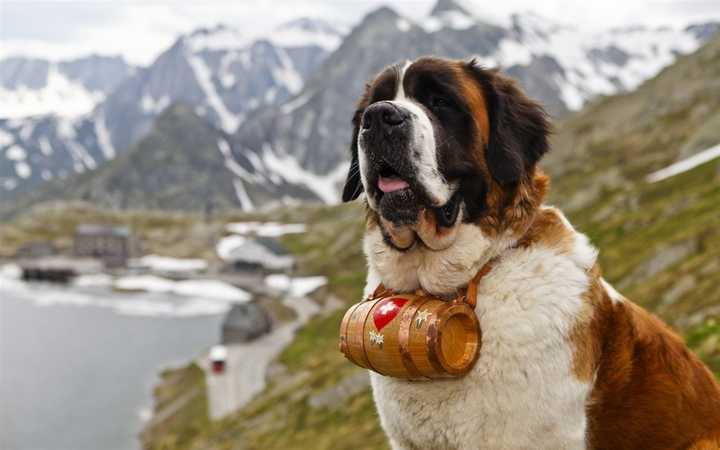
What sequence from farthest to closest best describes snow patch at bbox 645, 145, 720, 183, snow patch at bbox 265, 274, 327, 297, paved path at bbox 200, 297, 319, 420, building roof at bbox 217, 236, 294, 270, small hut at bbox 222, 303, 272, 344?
building roof at bbox 217, 236, 294, 270
snow patch at bbox 265, 274, 327, 297
small hut at bbox 222, 303, 272, 344
snow patch at bbox 645, 145, 720, 183
paved path at bbox 200, 297, 319, 420

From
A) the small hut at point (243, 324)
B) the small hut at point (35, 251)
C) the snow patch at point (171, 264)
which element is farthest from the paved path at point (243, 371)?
the small hut at point (35, 251)

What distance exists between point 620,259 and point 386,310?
38.7 m

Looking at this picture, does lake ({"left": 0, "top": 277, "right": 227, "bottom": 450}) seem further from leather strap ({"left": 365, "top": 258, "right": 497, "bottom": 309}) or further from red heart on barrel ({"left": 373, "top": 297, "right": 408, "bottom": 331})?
leather strap ({"left": 365, "top": 258, "right": 497, "bottom": 309})

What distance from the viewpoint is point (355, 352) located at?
5512 millimetres

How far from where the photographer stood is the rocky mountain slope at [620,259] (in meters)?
24.0

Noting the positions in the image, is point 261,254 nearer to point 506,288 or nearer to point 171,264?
point 171,264

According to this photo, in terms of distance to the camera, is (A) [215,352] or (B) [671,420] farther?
(A) [215,352]

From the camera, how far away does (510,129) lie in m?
5.46

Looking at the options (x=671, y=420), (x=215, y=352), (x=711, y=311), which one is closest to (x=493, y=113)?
(x=671, y=420)

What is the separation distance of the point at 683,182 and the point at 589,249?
59.9 metres

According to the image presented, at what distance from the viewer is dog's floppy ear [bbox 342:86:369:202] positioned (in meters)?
6.24

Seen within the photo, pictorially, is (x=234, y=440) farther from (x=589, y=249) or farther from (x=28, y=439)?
(x=589, y=249)

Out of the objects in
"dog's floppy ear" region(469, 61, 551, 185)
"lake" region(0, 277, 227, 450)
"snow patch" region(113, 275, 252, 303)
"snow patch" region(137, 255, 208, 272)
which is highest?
"dog's floppy ear" region(469, 61, 551, 185)

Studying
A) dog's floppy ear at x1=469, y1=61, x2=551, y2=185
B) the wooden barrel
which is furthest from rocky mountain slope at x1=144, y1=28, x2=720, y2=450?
the wooden barrel
